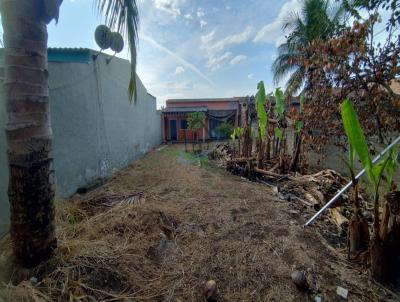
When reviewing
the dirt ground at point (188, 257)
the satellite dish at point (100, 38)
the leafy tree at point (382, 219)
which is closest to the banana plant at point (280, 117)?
the dirt ground at point (188, 257)

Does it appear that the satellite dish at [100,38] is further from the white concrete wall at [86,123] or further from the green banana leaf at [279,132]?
the green banana leaf at [279,132]

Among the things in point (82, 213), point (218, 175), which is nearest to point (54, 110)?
point (82, 213)

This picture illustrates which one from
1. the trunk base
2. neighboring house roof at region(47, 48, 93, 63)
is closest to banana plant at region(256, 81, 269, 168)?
the trunk base

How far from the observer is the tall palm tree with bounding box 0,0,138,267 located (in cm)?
168

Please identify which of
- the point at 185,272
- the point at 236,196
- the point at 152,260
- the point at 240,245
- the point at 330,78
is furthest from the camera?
the point at 236,196

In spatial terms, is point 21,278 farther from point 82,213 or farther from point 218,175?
point 218,175

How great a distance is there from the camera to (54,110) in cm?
394

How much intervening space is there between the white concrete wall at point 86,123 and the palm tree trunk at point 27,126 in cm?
128

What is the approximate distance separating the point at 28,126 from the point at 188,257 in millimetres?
2172

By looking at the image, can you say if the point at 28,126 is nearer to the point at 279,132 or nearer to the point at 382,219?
the point at 382,219

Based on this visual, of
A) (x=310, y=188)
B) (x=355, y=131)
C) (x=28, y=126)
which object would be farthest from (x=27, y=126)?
(x=310, y=188)

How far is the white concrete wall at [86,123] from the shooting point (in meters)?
4.00

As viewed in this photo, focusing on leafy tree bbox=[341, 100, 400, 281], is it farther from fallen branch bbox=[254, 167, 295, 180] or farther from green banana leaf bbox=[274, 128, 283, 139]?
green banana leaf bbox=[274, 128, 283, 139]

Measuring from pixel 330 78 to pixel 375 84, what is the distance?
60cm
